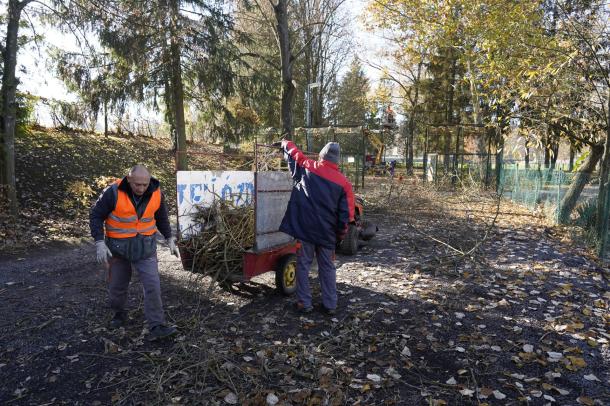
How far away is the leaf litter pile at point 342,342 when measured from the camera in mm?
3246

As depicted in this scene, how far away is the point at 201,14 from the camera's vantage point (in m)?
13.8

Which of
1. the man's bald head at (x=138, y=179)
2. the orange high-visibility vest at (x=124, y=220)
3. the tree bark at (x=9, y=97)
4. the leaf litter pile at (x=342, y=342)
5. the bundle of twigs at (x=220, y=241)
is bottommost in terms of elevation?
the leaf litter pile at (x=342, y=342)

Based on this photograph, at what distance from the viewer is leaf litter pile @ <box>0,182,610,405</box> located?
128 inches

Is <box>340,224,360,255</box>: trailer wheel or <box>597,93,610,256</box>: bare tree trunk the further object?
<box>597,93,610,256</box>: bare tree trunk

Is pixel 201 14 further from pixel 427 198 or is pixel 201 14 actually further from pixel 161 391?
pixel 161 391

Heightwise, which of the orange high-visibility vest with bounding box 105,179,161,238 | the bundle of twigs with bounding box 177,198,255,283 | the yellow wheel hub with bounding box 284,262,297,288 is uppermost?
the orange high-visibility vest with bounding box 105,179,161,238

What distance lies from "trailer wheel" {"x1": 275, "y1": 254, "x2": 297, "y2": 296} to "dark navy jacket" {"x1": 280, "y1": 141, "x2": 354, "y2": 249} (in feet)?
2.21

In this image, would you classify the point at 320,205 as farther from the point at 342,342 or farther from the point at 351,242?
the point at 351,242

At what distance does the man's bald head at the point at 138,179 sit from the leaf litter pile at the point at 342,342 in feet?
4.81

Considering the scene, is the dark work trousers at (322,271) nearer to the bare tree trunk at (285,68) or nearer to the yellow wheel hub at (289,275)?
the yellow wheel hub at (289,275)

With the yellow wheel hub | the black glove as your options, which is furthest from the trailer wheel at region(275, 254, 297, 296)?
the black glove

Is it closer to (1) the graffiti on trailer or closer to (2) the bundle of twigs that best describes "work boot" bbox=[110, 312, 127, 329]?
(2) the bundle of twigs

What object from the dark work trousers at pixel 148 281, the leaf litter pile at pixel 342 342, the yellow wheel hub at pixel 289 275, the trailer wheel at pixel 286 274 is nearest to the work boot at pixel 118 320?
the leaf litter pile at pixel 342 342

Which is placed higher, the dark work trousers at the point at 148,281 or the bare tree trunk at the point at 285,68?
the bare tree trunk at the point at 285,68
